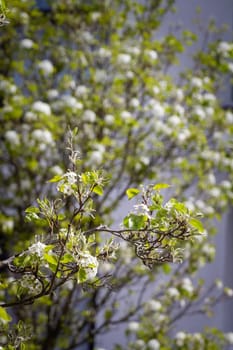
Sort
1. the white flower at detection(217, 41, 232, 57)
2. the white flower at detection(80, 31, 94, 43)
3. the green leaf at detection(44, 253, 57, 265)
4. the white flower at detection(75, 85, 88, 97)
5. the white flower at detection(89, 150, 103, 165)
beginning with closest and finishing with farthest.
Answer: the green leaf at detection(44, 253, 57, 265) → the white flower at detection(89, 150, 103, 165) → the white flower at detection(75, 85, 88, 97) → the white flower at detection(80, 31, 94, 43) → the white flower at detection(217, 41, 232, 57)

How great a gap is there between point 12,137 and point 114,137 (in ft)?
1.98

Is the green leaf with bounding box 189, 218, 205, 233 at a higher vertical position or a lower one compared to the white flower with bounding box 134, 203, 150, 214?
lower

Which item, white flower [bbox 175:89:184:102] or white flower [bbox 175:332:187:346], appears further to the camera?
white flower [bbox 175:89:184:102]

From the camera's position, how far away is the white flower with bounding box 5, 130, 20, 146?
3102 millimetres

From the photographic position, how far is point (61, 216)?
51.5 inches

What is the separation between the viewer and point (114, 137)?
3.46 meters

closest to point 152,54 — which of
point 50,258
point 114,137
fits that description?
point 114,137

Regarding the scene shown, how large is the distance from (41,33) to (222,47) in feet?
3.41

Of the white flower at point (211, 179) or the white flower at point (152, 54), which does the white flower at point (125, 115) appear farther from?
the white flower at point (211, 179)

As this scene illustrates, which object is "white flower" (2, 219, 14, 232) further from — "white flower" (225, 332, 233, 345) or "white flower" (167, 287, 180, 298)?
"white flower" (225, 332, 233, 345)

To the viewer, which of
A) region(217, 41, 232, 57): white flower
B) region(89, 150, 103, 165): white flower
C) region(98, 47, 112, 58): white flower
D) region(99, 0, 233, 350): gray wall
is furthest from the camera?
region(99, 0, 233, 350): gray wall

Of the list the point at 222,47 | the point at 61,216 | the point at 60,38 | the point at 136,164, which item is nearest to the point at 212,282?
the point at 136,164

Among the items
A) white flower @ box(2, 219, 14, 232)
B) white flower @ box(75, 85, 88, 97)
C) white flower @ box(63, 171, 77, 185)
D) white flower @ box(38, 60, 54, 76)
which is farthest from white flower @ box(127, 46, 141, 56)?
white flower @ box(63, 171, 77, 185)

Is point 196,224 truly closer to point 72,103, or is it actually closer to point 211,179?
point 72,103
